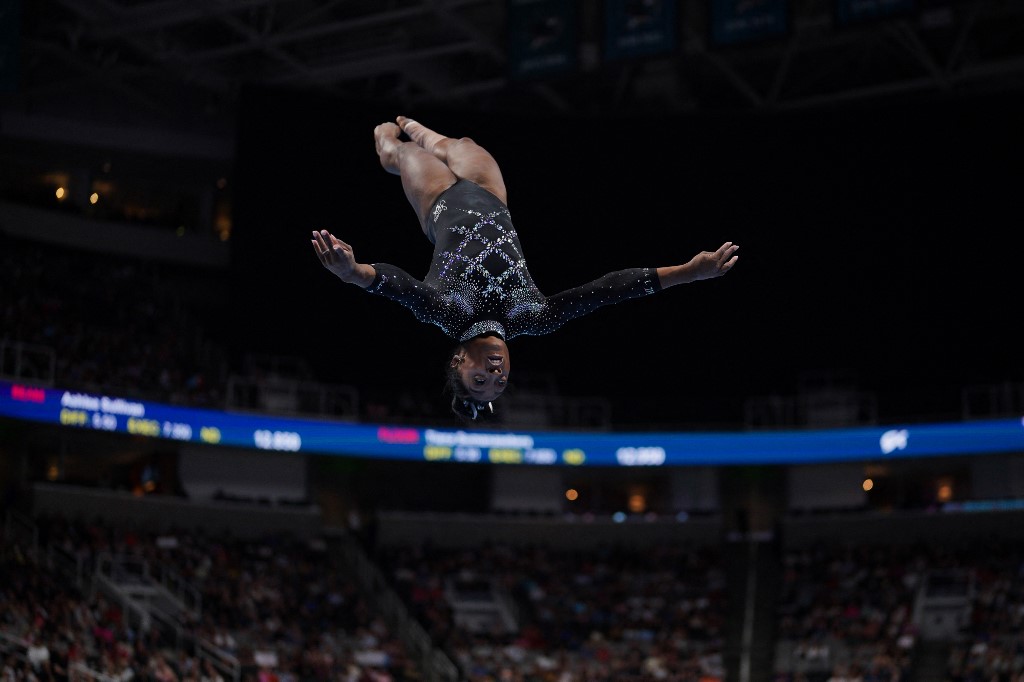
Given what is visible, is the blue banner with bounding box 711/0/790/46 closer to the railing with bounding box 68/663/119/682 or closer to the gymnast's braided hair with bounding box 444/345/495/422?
the railing with bounding box 68/663/119/682

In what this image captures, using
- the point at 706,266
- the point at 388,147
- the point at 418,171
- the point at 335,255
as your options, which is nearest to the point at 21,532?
the point at 388,147

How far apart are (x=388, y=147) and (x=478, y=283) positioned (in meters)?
2.08

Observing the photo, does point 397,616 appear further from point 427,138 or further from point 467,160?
point 467,160

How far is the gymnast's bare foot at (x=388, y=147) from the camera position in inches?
383

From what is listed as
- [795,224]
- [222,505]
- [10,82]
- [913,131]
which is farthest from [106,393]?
[913,131]

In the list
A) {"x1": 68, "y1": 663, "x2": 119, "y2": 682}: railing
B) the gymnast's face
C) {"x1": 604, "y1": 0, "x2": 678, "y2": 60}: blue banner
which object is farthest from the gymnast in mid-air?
{"x1": 604, "y1": 0, "x2": 678, "y2": 60}: blue banner

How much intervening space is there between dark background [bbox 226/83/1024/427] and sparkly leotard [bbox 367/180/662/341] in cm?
1994

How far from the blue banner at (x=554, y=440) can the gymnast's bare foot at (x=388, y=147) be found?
16233mm

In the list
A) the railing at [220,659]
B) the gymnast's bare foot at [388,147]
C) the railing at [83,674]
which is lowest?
the railing at [83,674]

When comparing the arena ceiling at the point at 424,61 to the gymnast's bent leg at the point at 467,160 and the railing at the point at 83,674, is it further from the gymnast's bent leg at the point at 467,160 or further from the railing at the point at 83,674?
the gymnast's bent leg at the point at 467,160

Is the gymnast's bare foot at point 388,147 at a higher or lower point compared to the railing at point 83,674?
higher

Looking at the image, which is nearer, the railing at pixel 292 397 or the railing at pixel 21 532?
the railing at pixel 21 532

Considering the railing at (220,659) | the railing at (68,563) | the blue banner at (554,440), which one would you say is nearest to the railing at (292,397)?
the blue banner at (554,440)

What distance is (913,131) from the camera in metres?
28.9
